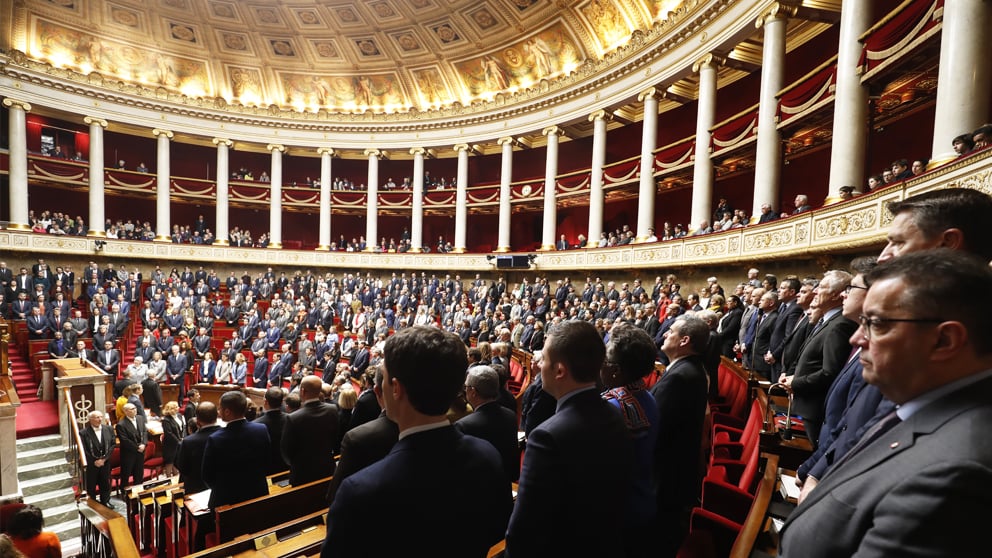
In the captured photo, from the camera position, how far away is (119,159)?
2055 centimetres

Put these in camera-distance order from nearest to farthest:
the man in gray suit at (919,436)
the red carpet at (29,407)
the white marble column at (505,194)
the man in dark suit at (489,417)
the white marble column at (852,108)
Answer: the man in gray suit at (919,436)
the man in dark suit at (489,417)
the red carpet at (29,407)
the white marble column at (852,108)
the white marble column at (505,194)

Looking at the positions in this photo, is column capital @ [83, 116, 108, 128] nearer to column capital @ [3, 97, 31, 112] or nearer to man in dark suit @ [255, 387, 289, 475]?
column capital @ [3, 97, 31, 112]

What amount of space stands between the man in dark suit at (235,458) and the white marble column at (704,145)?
36.7 feet

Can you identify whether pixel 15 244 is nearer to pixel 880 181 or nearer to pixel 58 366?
pixel 58 366

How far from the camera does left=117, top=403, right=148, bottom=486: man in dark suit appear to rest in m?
6.01

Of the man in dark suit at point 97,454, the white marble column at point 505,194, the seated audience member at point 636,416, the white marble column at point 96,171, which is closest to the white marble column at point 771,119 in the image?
the seated audience member at point 636,416

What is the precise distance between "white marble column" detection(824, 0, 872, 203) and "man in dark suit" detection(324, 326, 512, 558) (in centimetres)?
878

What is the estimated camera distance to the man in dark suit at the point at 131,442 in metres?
6.01

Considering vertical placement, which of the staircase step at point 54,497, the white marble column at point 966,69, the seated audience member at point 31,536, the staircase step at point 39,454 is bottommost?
the staircase step at point 54,497

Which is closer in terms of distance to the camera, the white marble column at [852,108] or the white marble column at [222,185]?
the white marble column at [852,108]

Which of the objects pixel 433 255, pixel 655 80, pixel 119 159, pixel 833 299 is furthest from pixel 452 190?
pixel 833 299

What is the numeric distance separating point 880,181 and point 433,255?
50.6 ft

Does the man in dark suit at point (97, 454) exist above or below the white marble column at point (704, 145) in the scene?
below

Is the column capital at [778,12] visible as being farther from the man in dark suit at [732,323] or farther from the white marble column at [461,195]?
the white marble column at [461,195]
